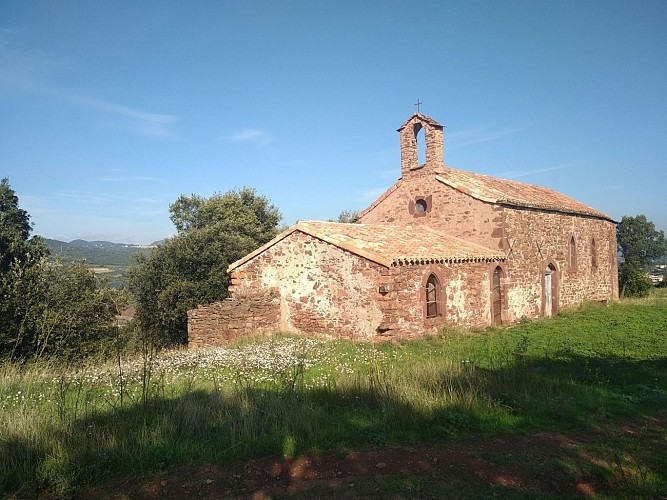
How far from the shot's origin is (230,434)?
18.6 feet

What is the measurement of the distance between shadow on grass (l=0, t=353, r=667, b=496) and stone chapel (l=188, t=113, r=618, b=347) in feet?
22.5

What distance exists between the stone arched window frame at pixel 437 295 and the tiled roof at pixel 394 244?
409mm

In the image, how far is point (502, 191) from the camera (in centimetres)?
2122

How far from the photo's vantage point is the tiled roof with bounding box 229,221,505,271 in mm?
14867

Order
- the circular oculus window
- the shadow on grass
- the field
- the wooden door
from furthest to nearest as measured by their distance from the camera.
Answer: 1. the wooden door
2. the circular oculus window
3. the shadow on grass
4. the field

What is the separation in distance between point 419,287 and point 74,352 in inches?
424

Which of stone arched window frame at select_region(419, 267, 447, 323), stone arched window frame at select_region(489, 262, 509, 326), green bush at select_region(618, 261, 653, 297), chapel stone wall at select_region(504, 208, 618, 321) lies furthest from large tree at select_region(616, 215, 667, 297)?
stone arched window frame at select_region(419, 267, 447, 323)

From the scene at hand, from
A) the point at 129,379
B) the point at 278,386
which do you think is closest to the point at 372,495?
the point at 278,386

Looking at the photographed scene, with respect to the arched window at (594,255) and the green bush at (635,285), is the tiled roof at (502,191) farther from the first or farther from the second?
the green bush at (635,285)

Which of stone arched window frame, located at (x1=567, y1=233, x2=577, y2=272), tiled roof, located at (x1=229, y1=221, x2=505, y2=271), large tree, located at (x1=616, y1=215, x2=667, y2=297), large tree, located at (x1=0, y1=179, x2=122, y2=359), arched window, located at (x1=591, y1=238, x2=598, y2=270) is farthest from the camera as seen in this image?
large tree, located at (x1=616, y1=215, x2=667, y2=297)

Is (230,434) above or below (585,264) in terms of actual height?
below

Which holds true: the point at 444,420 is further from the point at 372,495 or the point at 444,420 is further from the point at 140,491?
the point at 140,491

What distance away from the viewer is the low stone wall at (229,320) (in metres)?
15.6

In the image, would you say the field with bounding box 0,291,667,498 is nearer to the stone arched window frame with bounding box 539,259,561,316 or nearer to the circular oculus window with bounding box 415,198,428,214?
the circular oculus window with bounding box 415,198,428,214
